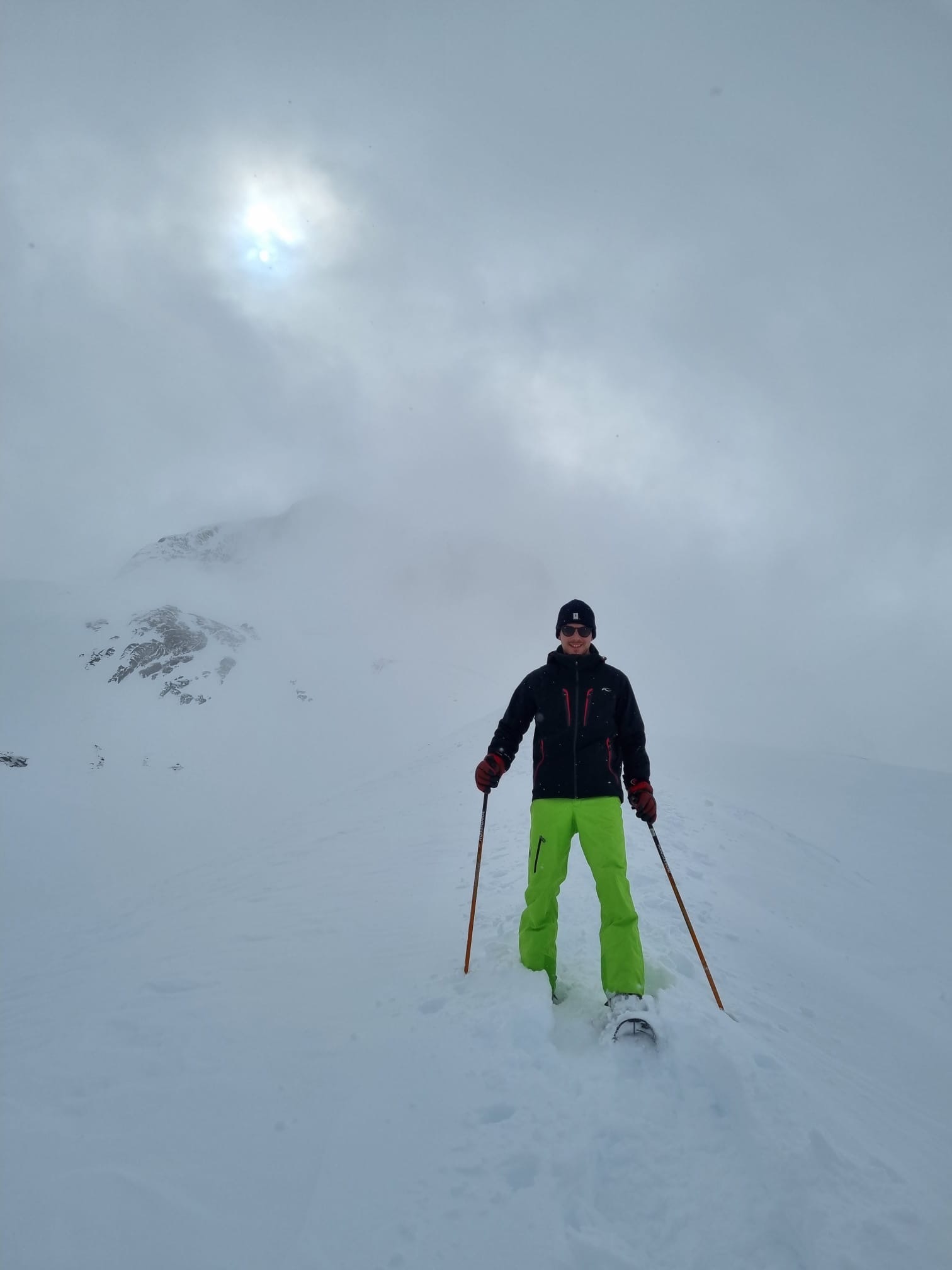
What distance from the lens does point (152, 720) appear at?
121 ft

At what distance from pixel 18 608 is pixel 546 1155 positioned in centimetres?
5847

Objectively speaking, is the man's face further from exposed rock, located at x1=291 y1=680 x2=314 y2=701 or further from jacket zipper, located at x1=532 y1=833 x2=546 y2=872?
exposed rock, located at x1=291 y1=680 x2=314 y2=701

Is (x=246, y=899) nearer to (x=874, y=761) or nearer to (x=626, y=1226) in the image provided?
(x=626, y=1226)

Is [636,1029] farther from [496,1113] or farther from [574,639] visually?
[574,639]

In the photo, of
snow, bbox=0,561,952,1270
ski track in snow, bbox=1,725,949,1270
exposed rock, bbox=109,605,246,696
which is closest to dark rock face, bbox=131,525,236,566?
exposed rock, bbox=109,605,246,696

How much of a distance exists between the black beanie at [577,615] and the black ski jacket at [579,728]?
0.24 metres

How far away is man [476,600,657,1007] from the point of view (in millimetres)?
4117

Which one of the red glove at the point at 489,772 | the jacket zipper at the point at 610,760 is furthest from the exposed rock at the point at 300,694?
the jacket zipper at the point at 610,760

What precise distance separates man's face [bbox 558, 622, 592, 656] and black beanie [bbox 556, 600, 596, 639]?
1.6 inches

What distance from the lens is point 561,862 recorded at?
176 inches

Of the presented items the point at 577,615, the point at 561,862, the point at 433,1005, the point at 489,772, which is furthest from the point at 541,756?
the point at 433,1005

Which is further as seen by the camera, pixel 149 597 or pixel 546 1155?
Answer: pixel 149 597

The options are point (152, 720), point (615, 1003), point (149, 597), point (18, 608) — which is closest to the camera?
point (615, 1003)

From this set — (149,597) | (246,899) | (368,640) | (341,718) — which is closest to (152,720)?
(341,718)
